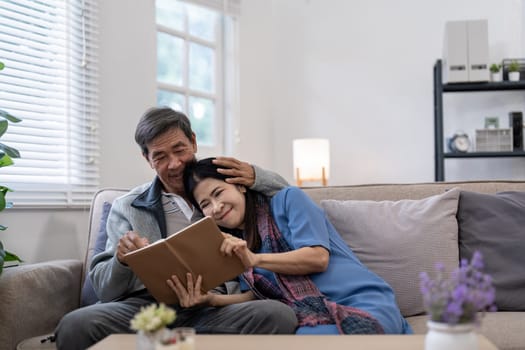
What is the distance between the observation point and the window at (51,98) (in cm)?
262

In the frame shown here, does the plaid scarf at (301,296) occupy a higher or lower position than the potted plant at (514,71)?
lower

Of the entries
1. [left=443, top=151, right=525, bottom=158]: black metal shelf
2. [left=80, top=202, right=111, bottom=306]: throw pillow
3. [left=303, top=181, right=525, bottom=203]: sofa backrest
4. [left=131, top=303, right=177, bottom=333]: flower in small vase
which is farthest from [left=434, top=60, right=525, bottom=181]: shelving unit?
[left=131, top=303, right=177, bottom=333]: flower in small vase

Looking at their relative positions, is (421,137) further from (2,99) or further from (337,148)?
(2,99)

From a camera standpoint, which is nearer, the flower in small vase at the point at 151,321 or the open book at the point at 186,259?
the flower in small vase at the point at 151,321

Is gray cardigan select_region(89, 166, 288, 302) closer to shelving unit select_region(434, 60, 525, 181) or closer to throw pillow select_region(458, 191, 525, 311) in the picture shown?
throw pillow select_region(458, 191, 525, 311)

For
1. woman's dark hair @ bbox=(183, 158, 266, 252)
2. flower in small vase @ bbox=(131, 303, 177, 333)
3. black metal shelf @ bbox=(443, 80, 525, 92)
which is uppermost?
black metal shelf @ bbox=(443, 80, 525, 92)

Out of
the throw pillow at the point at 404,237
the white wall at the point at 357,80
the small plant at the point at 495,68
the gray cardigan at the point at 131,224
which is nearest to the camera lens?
the gray cardigan at the point at 131,224

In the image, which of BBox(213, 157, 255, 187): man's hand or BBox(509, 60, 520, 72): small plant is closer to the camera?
BBox(213, 157, 255, 187): man's hand

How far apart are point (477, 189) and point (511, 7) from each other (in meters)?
2.55

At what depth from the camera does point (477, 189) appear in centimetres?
229

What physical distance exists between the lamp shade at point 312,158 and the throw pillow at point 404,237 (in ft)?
6.25

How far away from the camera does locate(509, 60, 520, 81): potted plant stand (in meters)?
4.05

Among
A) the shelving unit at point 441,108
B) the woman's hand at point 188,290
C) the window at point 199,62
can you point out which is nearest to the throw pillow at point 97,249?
the woman's hand at point 188,290

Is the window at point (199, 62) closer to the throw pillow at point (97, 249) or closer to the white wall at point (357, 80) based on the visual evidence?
the white wall at point (357, 80)
